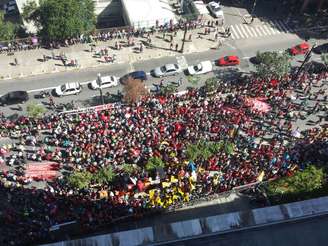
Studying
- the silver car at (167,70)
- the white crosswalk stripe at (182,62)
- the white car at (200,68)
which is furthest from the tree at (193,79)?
the white crosswalk stripe at (182,62)

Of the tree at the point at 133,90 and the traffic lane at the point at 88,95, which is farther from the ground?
the traffic lane at the point at 88,95

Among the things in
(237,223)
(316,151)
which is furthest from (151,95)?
(237,223)

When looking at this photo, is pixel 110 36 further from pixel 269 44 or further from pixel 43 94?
pixel 269 44

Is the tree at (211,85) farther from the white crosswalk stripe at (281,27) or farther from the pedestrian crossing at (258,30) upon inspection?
the white crosswalk stripe at (281,27)

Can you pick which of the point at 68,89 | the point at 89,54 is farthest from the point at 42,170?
the point at 89,54

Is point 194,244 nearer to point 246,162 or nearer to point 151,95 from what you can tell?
point 246,162

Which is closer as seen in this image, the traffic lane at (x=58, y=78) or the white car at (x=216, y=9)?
the traffic lane at (x=58, y=78)

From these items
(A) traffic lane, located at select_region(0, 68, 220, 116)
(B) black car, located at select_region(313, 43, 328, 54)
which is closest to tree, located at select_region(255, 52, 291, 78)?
(A) traffic lane, located at select_region(0, 68, 220, 116)

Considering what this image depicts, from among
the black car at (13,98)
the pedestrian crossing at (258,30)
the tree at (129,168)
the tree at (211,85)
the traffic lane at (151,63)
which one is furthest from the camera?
the pedestrian crossing at (258,30)
